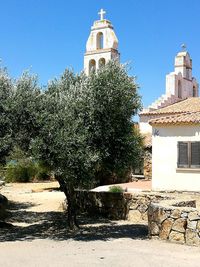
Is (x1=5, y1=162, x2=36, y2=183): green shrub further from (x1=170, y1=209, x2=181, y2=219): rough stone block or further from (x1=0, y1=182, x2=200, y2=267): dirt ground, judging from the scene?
(x1=170, y1=209, x2=181, y2=219): rough stone block

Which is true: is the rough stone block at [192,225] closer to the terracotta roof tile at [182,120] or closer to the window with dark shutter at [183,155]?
the window with dark shutter at [183,155]

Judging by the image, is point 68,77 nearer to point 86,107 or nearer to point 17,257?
point 86,107

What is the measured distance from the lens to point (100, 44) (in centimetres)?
4034

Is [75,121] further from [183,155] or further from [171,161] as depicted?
[171,161]

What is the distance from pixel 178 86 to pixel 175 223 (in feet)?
89.7

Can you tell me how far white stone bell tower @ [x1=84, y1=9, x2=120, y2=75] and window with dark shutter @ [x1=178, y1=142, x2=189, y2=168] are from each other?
58.5 feet

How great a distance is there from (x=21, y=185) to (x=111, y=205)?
16.8 m

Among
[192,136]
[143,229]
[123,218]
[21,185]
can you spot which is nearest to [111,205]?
[123,218]

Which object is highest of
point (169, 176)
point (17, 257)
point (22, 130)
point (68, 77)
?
point (68, 77)

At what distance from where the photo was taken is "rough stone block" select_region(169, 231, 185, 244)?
13250 millimetres

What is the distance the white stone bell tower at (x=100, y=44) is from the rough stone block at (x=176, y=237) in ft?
85.1

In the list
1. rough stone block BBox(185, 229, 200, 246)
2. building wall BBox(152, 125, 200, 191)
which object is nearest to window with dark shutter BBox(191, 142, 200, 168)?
building wall BBox(152, 125, 200, 191)

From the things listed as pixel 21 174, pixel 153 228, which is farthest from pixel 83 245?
pixel 21 174

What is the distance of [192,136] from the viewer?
69.9 ft
